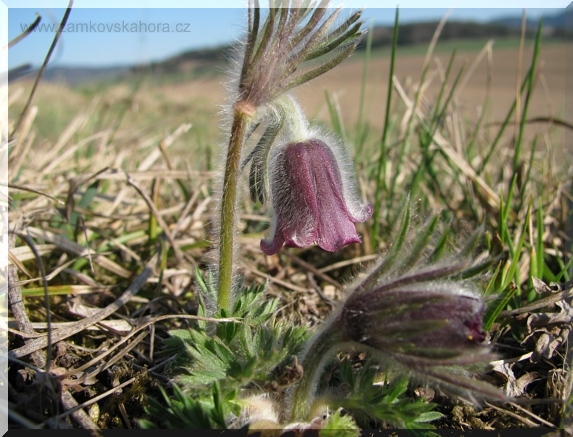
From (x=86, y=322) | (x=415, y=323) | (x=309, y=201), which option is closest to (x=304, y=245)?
(x=309, y=201)

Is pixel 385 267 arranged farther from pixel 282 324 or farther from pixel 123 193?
pixel 123 193

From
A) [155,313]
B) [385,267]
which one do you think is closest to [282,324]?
[385,267]

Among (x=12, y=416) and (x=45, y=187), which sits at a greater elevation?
(x=45, y=187)

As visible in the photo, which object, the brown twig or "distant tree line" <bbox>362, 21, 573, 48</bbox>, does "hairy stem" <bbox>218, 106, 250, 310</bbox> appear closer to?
the brown twig

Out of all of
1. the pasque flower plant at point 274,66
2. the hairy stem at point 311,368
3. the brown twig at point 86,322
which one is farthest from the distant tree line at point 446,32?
the brown twig at point 86,322

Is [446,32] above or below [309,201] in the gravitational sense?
above

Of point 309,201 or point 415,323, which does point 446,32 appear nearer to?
point 309,201

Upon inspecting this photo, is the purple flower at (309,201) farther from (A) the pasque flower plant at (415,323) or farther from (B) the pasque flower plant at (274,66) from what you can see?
(A) the pasque flower plant at (415,323)
